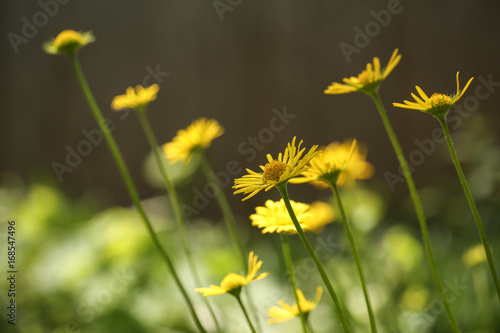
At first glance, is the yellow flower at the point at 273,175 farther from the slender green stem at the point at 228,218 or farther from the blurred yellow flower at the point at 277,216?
the slender green stem at the point at 228,218

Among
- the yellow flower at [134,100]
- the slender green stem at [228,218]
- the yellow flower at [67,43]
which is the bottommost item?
the slender green stem at [228,218]

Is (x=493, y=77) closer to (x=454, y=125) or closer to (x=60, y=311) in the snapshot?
(x=454, y=125)

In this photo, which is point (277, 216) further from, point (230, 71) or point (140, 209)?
point (230, 71)

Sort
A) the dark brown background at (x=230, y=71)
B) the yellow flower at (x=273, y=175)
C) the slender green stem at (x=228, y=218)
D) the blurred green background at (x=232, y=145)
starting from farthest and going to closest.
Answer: the dark brown background at (x=230, y=71), the blurred green background at (x=232, y=145), the slender green stem at (x=228, y=218), the yellow flower at (x=273, y=175)

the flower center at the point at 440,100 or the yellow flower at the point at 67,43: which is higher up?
the yellow flower at the point at 67,43

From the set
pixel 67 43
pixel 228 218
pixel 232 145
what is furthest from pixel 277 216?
pixel 232 145

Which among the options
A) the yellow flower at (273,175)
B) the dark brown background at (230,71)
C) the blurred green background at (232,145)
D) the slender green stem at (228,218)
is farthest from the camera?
the dark brown background at (230,71)

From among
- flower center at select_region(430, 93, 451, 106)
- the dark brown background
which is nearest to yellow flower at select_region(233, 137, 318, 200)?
flower center at select_region(430, 93, 451, 106)

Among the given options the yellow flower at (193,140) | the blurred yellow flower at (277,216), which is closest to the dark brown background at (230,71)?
the yellow flower at (193,140)
